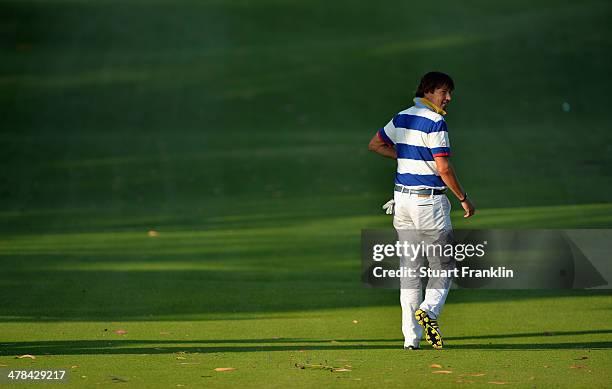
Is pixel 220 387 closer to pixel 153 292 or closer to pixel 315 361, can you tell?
pixel 315 361

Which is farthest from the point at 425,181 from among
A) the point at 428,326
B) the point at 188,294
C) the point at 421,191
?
the point at 188,294

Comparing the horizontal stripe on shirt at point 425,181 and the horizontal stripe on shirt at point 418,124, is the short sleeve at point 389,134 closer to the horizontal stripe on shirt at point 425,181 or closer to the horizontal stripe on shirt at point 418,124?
the horizontal stripe on shirt at point 418,124

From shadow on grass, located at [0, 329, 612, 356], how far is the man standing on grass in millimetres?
347

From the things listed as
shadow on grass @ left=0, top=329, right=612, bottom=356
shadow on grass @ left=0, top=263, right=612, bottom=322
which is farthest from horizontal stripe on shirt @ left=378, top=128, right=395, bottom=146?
shadow on grass @ left=0, top=263, right=612, bottom=322

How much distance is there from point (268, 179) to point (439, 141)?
15388mm

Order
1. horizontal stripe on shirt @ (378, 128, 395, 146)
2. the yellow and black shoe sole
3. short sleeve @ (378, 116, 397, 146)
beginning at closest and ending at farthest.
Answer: the yellow and black shoe sole
short sleeve @ (378, 116, 397, 146)
horizontal stripe on shirt @ (378, 128, 395, 146)

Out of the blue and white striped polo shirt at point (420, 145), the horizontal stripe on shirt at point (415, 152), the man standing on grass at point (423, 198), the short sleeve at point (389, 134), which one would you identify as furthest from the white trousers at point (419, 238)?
the short sleeve at point (389, 134)

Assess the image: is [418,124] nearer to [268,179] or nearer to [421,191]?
[421,191]

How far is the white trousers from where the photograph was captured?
988 centimetres

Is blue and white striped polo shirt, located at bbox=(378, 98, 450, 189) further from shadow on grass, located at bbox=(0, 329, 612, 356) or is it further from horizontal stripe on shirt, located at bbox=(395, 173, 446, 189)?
shadow on grass, located at bbox=(0, 329, 612, 356)

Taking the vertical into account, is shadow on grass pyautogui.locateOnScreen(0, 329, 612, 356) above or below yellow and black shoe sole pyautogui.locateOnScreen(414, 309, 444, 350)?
below

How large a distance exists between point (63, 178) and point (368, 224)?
7754 millimetres

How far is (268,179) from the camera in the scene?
985 inches

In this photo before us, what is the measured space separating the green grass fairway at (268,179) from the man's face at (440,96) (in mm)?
1837
